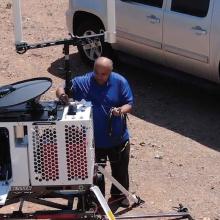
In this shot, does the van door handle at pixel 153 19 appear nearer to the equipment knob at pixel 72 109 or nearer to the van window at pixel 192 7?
the van window at pixel 192 7

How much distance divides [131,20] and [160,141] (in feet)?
6.99

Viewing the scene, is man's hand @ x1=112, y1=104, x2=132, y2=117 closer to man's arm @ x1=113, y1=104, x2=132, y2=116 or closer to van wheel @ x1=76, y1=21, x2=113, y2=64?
man's arm @ x1=113, y1=104, x2=132, y2=116

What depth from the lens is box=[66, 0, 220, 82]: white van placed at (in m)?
7.96

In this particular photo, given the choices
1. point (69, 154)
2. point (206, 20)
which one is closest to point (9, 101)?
point (69, 154)

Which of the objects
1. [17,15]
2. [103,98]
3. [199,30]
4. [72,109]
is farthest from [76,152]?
[199,30]

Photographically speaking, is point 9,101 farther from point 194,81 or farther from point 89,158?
point 194,81

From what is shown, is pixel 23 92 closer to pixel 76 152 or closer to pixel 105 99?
pixel 76 152

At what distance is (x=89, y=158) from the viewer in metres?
4.48

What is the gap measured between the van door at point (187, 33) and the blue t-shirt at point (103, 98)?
257cm

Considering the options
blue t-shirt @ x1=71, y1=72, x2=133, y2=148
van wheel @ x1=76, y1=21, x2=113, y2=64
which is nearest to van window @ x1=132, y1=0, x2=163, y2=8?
van wheel @ x1=76, y1=21, x2=113, y2=64

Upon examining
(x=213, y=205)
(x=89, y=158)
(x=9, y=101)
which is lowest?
(x=213, y=205)

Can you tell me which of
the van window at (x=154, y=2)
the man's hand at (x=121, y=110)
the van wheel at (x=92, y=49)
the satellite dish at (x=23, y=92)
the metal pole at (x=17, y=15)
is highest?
the metal pole at (x=17, y=15)

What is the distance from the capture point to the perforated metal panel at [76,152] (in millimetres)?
4383

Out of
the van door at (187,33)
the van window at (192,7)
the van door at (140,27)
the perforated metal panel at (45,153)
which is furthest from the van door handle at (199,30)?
the perforated metal panel at (45,153)
